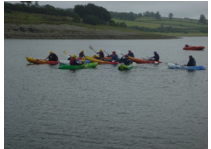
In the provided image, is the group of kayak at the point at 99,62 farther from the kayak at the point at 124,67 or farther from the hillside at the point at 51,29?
the hillside at the point at 51,29

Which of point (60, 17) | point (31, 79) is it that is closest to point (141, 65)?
point (31, 79)

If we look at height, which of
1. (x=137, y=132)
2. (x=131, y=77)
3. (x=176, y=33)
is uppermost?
(x=176, y=33)

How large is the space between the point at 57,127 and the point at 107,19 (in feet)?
360

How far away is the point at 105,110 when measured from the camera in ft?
78.0

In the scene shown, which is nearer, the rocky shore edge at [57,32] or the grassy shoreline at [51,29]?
the rocky shore edge at [57,32]

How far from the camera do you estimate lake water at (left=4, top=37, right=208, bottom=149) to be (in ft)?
59.8

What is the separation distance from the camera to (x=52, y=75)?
38094 mm

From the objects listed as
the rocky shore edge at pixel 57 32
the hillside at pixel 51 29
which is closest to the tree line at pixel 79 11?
the hillside at pixel 51 29

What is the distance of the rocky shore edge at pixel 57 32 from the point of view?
9475 centimetres

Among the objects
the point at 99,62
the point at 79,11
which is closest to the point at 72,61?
the point at 99,62

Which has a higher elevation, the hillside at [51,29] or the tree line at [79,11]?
the tree line at [79,11]

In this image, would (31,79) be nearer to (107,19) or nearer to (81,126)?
(81,126)

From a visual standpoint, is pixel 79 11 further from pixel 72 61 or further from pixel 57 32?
pixel 72 61

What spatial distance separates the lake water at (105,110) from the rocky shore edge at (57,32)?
5778 centimetres
